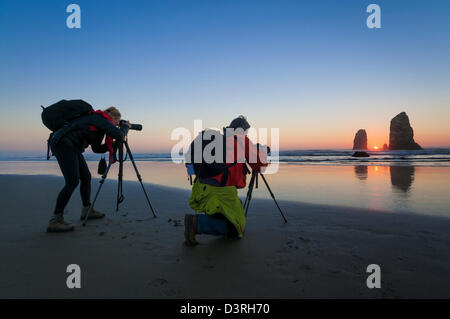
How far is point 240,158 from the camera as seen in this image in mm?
3301

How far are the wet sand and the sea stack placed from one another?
74049 mm

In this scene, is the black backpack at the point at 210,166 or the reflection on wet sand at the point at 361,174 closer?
the black backpack at the point at 210,166

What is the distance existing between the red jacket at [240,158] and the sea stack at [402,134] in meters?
75.5

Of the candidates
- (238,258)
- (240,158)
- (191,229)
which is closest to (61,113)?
(191,229)

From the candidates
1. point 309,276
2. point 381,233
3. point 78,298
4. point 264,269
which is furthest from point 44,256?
point 381,233

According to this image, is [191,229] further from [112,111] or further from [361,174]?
[361,174]

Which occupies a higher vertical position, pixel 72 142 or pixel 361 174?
pixel 72 142

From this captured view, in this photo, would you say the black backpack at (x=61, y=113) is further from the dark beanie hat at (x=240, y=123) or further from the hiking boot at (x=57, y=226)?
the dark beanie hat at (x=240, y=123)

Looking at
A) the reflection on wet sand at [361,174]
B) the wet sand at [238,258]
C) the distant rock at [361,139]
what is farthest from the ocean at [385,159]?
the distant rock at [361,139]

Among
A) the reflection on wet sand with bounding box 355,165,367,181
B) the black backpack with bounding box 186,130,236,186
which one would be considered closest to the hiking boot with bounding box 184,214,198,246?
the black backpack with bounding box 186,130,236,186

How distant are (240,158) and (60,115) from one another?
9.42 ft

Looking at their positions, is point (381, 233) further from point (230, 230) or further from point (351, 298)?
point (230, 230)

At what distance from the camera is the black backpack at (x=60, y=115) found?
3.77m
